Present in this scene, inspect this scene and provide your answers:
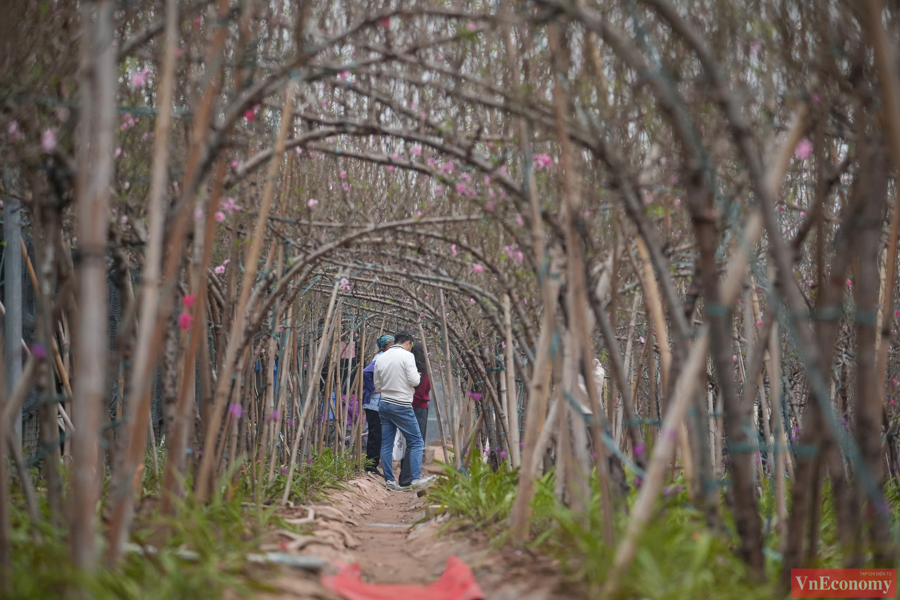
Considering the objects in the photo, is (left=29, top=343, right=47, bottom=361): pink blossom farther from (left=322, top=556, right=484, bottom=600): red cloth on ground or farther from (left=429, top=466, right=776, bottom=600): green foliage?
(left=429, top=466, right=776, bottom=600): green foliage

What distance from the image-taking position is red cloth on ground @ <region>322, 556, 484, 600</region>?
304cm

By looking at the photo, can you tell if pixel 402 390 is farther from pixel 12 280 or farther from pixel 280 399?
pixel 12 280

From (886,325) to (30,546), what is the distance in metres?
3.34

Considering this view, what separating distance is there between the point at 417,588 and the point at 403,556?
120cm

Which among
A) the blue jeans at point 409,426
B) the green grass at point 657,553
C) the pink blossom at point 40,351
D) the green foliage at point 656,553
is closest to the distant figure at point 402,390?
the blue jeans at point 409,426

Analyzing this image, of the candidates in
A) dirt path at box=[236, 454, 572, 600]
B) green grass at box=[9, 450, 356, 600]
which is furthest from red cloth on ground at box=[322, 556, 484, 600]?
green grass at box=[9, 450, 356, 600]

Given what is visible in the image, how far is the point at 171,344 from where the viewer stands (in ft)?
11.4

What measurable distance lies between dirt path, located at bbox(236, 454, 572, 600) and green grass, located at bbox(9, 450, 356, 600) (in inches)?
6.1

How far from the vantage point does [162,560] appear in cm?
256

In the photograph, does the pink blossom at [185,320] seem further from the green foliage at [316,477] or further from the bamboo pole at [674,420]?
the green foliage at [316,477]

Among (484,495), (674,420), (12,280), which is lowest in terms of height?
(484,495)

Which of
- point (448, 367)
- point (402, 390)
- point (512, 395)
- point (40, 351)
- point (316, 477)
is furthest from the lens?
Result: point (402, 390)

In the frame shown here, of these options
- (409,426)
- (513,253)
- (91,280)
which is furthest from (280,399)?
(91,280)

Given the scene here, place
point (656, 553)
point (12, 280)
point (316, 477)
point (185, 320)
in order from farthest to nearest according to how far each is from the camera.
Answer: point (316, 477) < point (12, 280) < point (185, 320) < point (656, 553)
